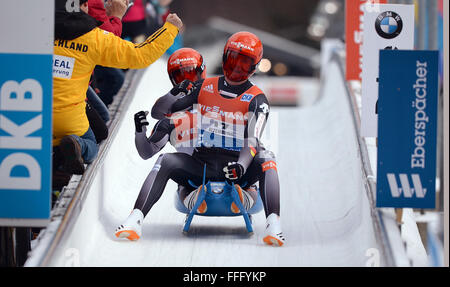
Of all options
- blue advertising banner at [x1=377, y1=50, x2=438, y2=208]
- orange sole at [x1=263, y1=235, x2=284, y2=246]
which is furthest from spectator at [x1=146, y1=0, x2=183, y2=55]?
blue advertising banner at [x1=377, y1=50, x2=438, y2=208]

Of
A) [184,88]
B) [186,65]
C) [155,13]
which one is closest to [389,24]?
[186,65]

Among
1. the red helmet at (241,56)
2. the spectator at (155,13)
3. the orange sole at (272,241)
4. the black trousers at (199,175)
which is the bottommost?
the orange sole at (272,241)

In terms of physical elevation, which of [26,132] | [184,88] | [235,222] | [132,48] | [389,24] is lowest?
[235,222]

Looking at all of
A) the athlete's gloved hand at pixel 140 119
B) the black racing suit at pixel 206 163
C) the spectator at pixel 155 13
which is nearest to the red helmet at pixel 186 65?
the black racing suit at pixel 206 163

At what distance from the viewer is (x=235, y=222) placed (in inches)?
214

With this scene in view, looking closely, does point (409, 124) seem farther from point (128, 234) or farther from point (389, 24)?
point (128, 234)

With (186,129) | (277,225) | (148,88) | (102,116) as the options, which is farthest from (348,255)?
(148,88)

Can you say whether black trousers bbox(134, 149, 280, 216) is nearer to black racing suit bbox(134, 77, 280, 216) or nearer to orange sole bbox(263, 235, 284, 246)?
black racing suit bbox(134, 77, 280, 216)

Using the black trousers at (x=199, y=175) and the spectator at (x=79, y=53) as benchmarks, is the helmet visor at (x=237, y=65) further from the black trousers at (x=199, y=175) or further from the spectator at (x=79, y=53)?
the black trousers at (x=199, y=175)

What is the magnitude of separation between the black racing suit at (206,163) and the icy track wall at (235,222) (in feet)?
0.96

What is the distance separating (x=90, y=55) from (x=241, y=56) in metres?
0.94

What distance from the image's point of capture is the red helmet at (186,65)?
535cm

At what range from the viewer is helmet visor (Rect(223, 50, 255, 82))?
193 inches

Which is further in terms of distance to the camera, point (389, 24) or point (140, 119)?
point (389, 24)
